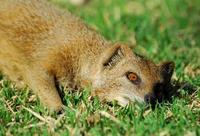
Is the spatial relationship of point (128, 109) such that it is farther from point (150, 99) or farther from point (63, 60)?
point (63, 60)

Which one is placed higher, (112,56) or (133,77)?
(112,56)

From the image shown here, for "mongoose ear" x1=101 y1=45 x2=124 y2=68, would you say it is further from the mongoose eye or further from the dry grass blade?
the dry grass blade

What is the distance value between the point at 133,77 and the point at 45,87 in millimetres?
1104

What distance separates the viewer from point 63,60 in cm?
823

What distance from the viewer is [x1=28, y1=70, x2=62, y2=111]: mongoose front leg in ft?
25.6

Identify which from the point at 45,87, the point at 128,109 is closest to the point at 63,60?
the point at 45,87

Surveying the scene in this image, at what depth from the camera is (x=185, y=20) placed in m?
12.0

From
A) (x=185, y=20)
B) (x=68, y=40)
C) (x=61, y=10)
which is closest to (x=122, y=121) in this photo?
(x=68, y=40)

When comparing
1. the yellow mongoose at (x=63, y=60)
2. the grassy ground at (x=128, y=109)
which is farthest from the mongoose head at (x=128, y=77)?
the grassy ground at (x=128, y=109)

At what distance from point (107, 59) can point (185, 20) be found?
4284mm

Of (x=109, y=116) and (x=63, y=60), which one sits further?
(x=63, y=60)

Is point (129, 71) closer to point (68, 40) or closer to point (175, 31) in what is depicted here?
point (68, 40)

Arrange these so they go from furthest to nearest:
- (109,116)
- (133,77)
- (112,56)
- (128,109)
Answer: (112,56)
(133,77)
(128,109)
(109,116)

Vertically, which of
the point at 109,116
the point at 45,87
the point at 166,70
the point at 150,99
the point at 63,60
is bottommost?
the point at 109,116
